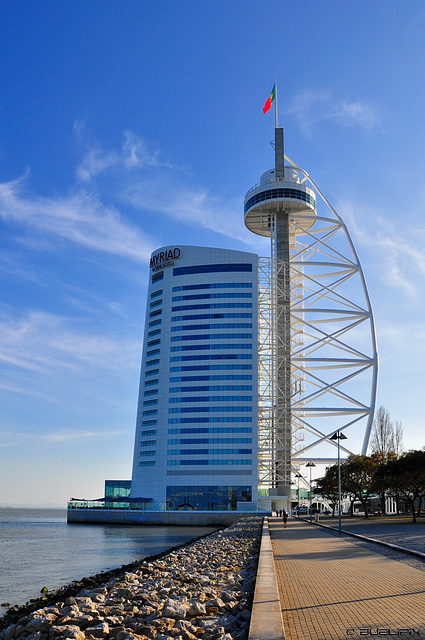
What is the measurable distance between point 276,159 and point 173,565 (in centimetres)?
12051

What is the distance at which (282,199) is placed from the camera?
13038 centimetres

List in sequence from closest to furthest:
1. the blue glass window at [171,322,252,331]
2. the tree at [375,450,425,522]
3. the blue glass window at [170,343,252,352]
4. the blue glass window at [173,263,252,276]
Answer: the tree at [375,450,425,522] < the blue glass window at [170,343,252,352] < the blue glass window at [171,322,252,331] < the blue glass window at [173,263,252,276]

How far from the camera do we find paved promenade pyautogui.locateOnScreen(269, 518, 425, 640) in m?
11.6

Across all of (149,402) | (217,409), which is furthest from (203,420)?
(149,402)

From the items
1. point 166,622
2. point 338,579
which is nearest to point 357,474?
point 338,579

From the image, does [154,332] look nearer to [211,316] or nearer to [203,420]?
[211,316]

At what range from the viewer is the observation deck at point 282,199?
131125 mm

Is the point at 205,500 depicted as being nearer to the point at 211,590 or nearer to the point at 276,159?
the point at 276,159

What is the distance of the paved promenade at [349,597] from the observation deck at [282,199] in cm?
11154

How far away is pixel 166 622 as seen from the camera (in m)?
13.6

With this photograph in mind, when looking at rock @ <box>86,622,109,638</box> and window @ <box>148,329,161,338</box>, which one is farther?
window @ <box>148,329,161,338</box>

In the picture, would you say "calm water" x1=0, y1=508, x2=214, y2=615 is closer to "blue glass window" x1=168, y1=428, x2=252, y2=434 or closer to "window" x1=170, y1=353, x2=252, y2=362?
"blue glass window" x1=168, y1=428, x2=252, y2=434

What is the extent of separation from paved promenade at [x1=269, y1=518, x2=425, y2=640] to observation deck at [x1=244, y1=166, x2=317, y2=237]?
366 ft

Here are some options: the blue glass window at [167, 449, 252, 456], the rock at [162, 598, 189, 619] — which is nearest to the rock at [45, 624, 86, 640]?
the rock at [162, 598, 189, 619]
